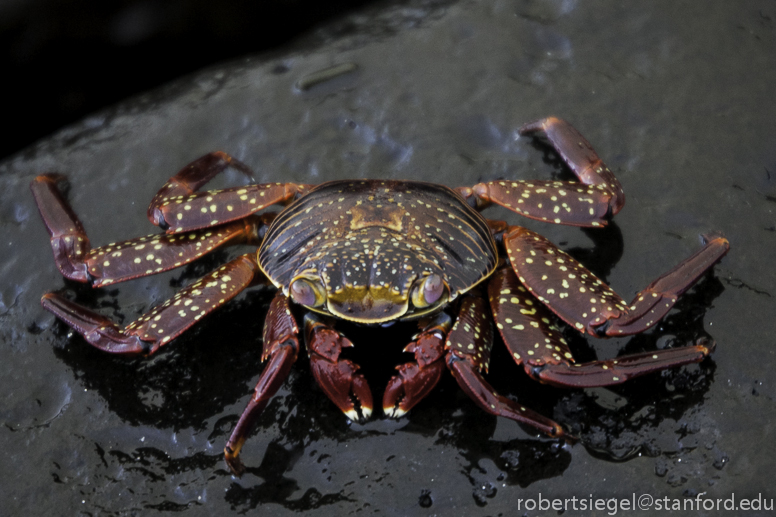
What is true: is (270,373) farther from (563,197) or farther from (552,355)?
(563,197)

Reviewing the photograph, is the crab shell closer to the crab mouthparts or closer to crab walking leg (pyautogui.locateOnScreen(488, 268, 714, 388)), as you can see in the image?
the crab mouthparts

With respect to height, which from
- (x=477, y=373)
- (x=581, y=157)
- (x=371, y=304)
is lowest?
(x=477, y=373)

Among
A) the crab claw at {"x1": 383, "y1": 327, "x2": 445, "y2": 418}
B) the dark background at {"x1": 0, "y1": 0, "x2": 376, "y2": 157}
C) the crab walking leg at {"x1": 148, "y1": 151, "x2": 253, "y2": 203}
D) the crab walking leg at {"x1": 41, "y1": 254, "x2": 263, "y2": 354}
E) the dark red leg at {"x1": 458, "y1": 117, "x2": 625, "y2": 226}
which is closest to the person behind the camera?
the crab claw at {"x1": 383, "y1": 327, "x2": 445, "y2": 418}

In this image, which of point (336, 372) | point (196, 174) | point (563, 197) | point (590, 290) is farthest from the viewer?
point (196, 174)

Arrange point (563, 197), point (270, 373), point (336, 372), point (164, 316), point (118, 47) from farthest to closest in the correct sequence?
point (118, 47)
point (563, 197)
point (164, 316)
point (336, 372)
point (270, 373)

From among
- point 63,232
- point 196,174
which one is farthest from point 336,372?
point 63,232

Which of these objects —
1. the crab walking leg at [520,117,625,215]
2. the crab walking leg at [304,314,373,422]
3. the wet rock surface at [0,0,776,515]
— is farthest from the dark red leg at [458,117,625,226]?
the crab walking leg at [304,314,373,422]
